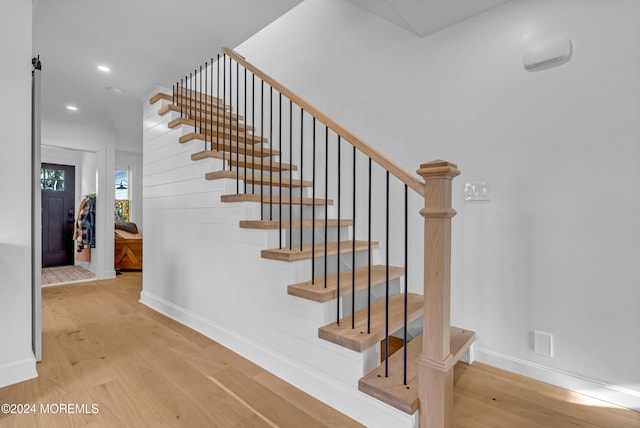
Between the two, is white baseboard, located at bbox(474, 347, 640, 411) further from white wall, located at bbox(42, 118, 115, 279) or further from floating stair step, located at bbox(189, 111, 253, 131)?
white wall, located at bbox(42, 118, 115, 279)

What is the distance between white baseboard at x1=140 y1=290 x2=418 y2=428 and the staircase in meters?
0.09

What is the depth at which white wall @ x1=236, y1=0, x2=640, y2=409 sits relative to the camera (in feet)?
5.26

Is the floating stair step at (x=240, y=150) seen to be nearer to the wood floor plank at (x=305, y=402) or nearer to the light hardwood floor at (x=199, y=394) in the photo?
the light hardwood floor at (x=199, y=394)

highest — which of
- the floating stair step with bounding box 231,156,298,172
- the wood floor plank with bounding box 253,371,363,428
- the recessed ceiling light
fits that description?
the recessed ceiling light

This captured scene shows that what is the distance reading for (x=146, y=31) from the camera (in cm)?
263

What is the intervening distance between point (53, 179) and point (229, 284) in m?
5.87

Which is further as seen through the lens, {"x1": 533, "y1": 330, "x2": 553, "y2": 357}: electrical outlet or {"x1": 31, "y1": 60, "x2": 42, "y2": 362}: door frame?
{"x1": 31, "y1": 60, "x2": 42, "y2": 362}: door frame

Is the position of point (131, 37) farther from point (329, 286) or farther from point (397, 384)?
point (397, 384)

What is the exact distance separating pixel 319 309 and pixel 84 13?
2779 mm

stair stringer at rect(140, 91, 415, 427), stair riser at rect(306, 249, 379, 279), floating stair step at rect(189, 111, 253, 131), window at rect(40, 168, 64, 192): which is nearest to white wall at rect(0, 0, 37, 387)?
stair stringer at rect(140, 91, 415, 427)

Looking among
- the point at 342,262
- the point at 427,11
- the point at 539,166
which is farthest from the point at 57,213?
the point at 539,166

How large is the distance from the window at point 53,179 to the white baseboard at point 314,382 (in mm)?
5406

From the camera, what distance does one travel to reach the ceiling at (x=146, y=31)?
6.91 feet

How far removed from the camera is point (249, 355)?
213cm
